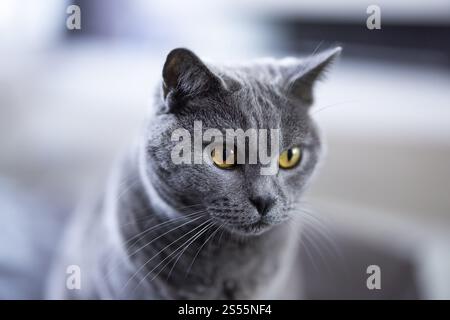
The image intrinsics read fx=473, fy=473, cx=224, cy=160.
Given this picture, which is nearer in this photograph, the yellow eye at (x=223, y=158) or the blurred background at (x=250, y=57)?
the yellow eye at (x=223, y=158)

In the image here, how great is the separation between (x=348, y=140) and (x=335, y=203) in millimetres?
224

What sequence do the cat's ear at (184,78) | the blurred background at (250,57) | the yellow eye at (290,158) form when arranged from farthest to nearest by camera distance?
the blurred background at (250,57) → the yellow eye at (290,158) → the cat's ear at (184,78)

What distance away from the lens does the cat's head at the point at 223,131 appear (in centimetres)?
66

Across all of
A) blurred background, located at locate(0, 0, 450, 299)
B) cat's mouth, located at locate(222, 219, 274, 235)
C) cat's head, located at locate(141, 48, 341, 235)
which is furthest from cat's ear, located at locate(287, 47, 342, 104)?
cat's mouth, located at locate(222, 219, 274, 235)

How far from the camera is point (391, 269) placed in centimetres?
109

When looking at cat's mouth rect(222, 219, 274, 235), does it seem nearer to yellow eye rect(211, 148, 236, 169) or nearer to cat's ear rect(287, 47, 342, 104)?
yellow eye rect(211, 148, 236, 169)

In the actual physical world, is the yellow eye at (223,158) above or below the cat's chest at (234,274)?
above

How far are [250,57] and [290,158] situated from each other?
11.0 inches

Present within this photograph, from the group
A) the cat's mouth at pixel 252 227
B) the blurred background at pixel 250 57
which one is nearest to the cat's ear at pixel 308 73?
the blurred background at pixel 250 57

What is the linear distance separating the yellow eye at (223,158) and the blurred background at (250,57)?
0.18 metres

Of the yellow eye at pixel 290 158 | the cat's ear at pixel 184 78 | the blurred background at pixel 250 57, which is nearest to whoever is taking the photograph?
the cat's ear at pixel 184 78

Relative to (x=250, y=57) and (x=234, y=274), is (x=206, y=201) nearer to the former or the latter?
(x=234, y=274)

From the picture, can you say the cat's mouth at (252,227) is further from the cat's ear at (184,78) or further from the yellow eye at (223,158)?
the cat's ear at (184,78)
